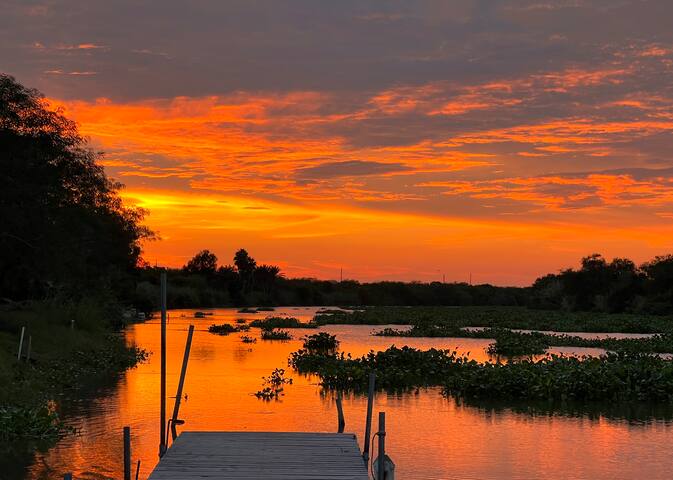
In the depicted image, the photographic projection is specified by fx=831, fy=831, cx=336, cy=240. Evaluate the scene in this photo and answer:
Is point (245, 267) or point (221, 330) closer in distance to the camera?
point (221, 330)

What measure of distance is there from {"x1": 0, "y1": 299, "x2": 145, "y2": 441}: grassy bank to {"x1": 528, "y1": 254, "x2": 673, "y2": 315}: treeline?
71609 millimetres

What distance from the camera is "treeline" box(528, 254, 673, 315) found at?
102438mm

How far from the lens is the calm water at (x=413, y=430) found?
18.5 m

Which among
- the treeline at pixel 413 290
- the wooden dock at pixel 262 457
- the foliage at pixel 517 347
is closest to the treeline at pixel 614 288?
the treeline at pixel 413 290

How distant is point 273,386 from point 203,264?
119080 millimetres

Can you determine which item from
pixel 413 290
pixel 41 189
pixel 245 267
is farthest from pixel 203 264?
pixel 41 189

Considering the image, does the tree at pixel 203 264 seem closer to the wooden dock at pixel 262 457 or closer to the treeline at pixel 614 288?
the treeline at pixel 614 288

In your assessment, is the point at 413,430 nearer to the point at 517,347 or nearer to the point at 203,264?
the point at 517,347

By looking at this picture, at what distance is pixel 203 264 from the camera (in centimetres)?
14825

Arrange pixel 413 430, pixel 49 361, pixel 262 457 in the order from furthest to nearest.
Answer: pixel 49 361 → pixel 413 430 → pixel 262 457

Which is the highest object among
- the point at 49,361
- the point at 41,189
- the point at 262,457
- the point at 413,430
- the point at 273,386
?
the point at 41,189

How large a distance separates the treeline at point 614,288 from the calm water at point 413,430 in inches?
3012

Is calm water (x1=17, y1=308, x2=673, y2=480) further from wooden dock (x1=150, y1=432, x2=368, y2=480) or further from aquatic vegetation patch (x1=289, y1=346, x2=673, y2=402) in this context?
wooden dock (x1=150, y1=432, x2=368, y2=480)

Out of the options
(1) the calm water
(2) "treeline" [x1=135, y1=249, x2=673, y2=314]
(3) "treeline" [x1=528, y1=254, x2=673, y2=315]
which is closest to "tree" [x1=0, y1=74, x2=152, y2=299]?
(1) the calm water
